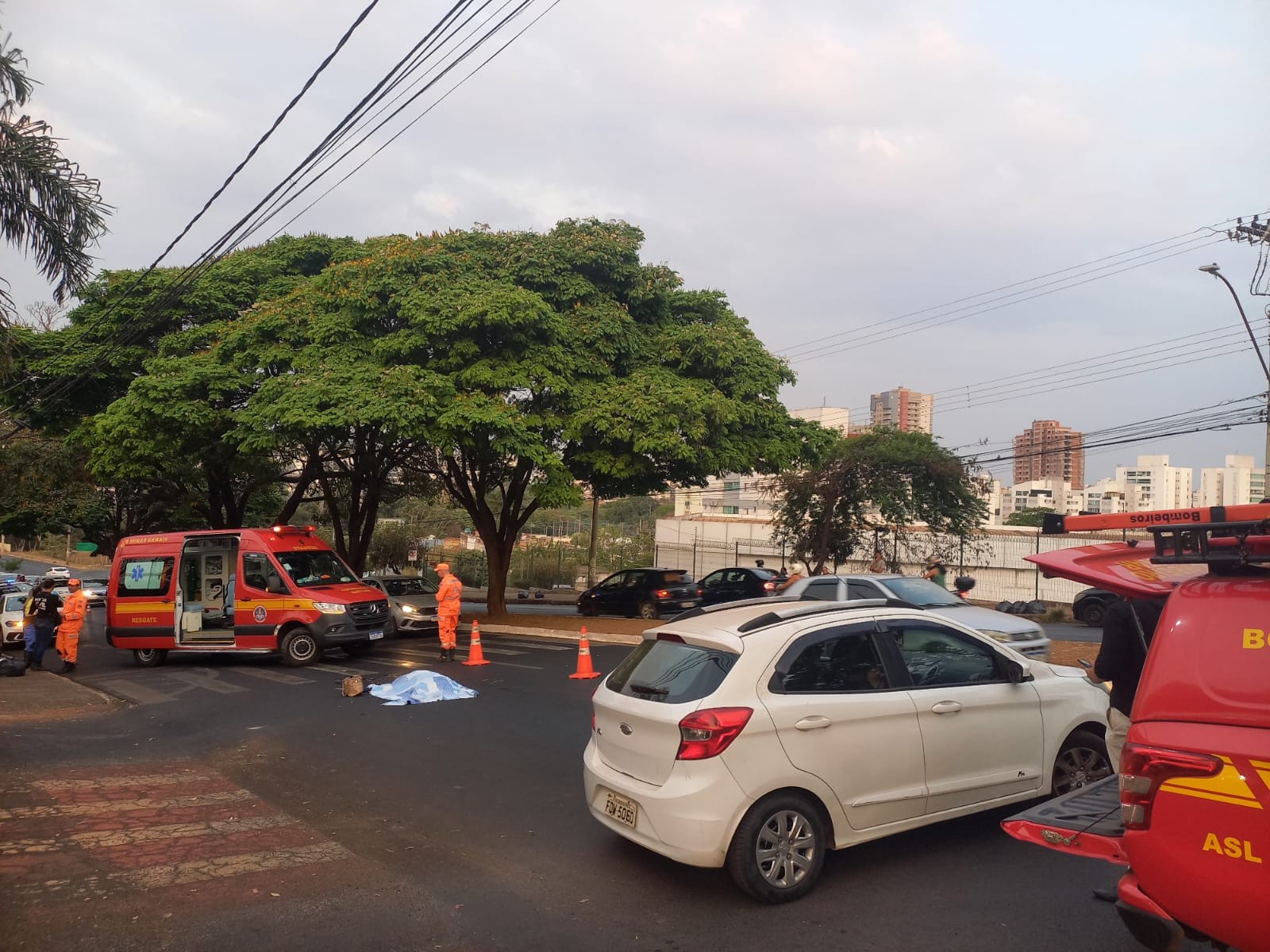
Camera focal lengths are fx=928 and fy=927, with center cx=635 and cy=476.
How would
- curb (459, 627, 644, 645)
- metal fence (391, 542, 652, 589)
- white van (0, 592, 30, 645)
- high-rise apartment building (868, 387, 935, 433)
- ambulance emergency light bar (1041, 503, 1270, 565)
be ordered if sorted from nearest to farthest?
ambulance emergency light bar (1041, 503, 1270, 565), curb (459, 627, 644, 645), white van (0, 592, 30, 645), metal fence (391, 542, 652, 589), high-rise apartment building (868, 387, 935, 433)

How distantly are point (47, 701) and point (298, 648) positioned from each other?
4174 mm

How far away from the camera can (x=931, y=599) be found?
12625 millimetres

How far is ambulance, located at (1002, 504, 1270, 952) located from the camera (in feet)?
10.8

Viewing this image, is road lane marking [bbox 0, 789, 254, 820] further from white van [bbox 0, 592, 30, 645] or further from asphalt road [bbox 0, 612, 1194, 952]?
white van [bbox 0, 592, 30, 645]

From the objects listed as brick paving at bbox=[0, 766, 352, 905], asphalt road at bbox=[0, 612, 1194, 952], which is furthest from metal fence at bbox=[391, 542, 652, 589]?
brick paving at bbox=[0, 766, 352, 905]

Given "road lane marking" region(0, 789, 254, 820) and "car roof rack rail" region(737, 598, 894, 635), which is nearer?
"car roof rack rail" region(737, 598, 894, 635)

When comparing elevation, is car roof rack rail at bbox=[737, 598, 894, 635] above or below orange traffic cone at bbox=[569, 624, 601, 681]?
above

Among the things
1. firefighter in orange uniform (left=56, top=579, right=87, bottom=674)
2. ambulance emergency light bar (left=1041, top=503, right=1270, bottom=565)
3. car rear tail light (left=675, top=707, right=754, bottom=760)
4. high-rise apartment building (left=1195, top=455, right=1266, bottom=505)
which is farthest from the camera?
high-rise apartment building (left=1195, top=455, right=1266, bottom=505)

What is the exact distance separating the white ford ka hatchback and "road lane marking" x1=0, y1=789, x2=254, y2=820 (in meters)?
3.46

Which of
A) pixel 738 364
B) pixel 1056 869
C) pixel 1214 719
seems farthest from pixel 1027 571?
pixel 1214 719

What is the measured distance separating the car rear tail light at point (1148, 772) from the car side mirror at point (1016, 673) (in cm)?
235

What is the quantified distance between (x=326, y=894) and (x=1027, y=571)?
32.4m

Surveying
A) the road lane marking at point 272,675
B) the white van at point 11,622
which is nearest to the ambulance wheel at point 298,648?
the road lane marking at point 272,675

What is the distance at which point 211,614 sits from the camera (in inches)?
Result: 684
